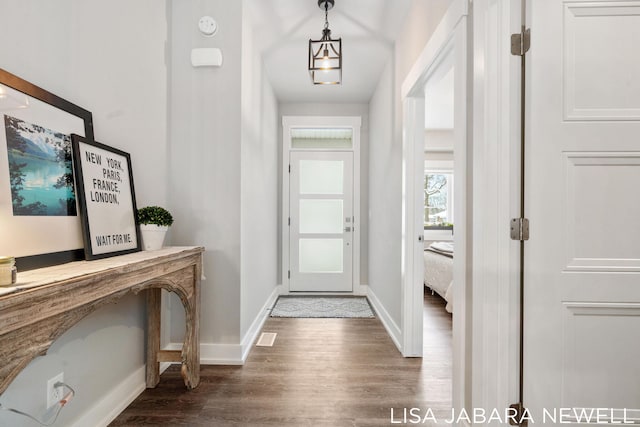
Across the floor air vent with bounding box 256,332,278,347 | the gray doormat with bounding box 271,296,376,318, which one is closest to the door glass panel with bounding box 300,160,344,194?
the gray doormat with bounding box 271,296,376,318

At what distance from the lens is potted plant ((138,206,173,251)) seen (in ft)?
5.91

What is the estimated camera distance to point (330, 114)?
448 cm

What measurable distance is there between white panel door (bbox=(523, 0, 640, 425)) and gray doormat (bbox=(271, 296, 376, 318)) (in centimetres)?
230

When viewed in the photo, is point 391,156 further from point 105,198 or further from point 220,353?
point 105,198

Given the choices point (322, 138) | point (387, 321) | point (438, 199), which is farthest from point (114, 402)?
point (438, 199)

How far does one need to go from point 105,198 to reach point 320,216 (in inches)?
125

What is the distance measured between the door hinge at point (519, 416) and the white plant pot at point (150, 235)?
75.4 inches

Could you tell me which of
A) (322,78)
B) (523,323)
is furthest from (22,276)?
(322,78)

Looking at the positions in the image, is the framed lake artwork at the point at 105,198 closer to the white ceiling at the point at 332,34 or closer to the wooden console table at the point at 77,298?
the wooden console table at the point at 77,298

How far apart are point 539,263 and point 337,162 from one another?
11.3ft

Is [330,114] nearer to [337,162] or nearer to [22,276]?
[337,162]

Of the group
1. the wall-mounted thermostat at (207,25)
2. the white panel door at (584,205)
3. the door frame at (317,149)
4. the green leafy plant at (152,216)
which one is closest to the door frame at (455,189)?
the white panel door at (584,205)

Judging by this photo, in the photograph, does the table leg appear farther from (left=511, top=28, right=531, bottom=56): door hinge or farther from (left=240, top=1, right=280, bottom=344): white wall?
(left=511, top=28, right=531, bottom=56): door hinge

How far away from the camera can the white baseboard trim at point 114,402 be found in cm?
154
